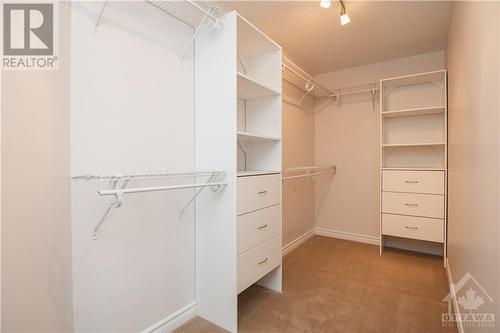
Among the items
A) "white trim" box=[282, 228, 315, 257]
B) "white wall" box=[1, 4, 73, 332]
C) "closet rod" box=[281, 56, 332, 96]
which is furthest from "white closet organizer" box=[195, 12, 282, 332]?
"white trim" box=[282, 228, 315, 257]

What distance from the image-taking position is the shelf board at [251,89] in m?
1.78

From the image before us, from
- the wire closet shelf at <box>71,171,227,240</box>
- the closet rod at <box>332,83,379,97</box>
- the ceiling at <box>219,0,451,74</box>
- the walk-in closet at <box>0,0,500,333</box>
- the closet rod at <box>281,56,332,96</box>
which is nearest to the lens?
the walk-in closet at <box>0,0,500,333</box>

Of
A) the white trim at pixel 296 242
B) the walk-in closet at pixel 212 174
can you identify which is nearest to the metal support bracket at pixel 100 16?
the walk-in closet at pixel 212 174

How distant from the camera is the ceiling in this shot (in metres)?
2.09

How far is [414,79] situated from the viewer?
292 cm

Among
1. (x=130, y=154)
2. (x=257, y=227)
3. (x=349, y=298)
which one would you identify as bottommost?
(x=349, y=298)

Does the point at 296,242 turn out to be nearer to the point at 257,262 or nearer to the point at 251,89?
the point at 257,262

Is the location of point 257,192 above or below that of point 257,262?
above

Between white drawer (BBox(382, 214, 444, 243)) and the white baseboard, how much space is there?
234cm

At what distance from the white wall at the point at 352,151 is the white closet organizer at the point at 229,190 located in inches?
72.4

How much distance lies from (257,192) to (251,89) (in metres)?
0.81

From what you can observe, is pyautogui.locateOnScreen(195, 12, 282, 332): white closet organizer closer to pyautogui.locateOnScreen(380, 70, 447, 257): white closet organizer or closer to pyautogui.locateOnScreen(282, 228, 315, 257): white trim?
pyautogui.locateOnScreen(282, 228, 315, 257): white trim

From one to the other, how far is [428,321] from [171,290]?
1.80 metres

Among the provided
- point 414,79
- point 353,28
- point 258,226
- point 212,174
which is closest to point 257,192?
point 258,226
